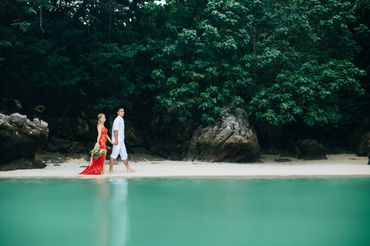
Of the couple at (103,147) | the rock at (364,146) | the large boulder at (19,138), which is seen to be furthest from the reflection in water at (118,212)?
the rock at (364,146)

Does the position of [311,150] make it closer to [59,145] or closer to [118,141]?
[118,141]

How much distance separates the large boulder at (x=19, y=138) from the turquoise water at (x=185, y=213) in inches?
139

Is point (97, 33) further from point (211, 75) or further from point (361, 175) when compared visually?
point (361, 175)

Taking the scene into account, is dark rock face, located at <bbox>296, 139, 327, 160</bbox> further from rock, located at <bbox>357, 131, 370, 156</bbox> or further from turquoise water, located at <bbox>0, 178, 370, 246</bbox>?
turquoise water, located at <bbox>0, 178, 370, 246</bbox>

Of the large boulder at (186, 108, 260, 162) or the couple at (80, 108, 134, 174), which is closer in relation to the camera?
the couple at (80, 108, 134, 174)

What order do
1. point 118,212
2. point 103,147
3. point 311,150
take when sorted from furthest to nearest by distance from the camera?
point 311,150, point 103,147, point 118,212

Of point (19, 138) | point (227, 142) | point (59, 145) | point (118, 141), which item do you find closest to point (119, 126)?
point (118, 141)

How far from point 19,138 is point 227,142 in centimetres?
799

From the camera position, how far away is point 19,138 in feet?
49.1

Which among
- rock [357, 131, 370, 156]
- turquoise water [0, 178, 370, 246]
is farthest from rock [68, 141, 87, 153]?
rock [357, 131, 370, 156]

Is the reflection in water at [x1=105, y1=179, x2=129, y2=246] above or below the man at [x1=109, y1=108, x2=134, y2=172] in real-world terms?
below

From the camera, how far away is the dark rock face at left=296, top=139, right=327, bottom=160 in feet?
64.7

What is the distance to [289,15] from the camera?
1967 centimetres

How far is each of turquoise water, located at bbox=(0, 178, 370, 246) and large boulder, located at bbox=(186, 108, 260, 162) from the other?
6.64m
